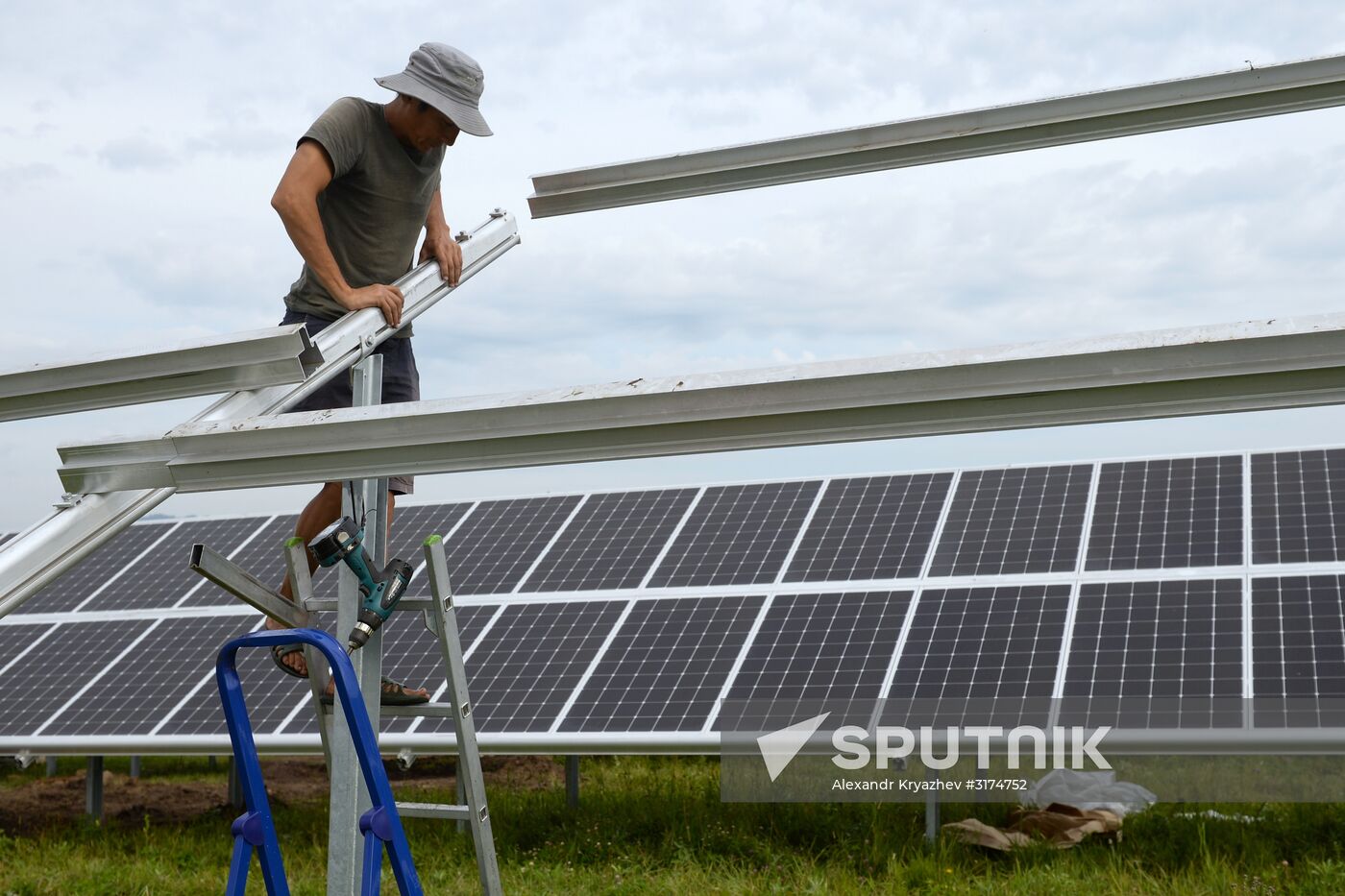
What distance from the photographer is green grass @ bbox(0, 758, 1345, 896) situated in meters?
5.73

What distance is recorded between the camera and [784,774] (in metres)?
7.44

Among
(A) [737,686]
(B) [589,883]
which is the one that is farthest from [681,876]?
(A) [737,686]

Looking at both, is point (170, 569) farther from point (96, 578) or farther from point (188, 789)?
point (188, 789)

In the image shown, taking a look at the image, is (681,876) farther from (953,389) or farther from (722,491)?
(953,389)

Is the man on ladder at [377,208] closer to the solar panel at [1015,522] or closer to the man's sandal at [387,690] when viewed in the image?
the man's sandal at [387,690]

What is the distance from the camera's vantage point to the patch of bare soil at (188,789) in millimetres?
8344

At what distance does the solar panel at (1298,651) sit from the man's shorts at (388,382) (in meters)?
3.86

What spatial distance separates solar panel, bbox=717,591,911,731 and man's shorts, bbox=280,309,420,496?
245 centimetres

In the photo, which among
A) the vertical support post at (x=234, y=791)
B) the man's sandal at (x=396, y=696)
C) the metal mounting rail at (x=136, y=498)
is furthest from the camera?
the vertical support post at (x=234, y=791)

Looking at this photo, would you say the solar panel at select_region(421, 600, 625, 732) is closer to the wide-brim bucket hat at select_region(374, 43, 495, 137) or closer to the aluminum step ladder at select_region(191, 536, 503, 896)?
the aluminum step ladder at select_region(191, 536, 503, 896)

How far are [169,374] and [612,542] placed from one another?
17.7ft

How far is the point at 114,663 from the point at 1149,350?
24.8 feet

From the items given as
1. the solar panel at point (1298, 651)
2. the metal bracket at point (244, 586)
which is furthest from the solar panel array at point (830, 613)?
the metal bracket at point (244, 586)

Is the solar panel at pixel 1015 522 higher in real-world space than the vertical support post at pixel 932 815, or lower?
higher
